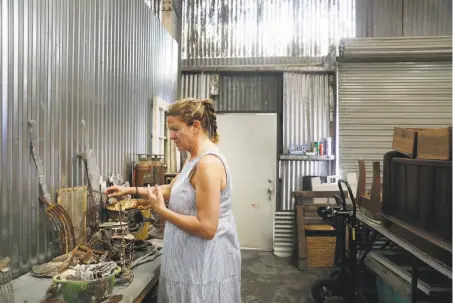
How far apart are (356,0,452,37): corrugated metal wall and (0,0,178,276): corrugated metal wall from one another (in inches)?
148

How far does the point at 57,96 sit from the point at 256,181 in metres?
3.82

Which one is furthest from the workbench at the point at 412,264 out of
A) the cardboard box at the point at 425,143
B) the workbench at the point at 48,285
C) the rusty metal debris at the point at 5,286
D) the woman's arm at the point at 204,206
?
the rusty metal debris at the point at 5,286

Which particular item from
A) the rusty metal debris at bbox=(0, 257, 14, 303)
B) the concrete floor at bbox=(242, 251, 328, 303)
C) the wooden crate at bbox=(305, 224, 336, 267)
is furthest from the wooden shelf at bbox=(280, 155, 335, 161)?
the rusty metal debris at bbox=(0, 257, 14, 303)

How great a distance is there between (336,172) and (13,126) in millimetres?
4571

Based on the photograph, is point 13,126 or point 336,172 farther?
point 336,172

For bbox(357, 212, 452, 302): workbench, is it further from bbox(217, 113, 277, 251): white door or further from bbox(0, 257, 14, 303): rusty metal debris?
bbox(217, 113, 277, 251): white door

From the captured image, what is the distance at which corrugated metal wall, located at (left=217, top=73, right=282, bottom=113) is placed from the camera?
552cm

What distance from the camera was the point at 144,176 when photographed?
10.4ft

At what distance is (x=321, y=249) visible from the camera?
4.70m

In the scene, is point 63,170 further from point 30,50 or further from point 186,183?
point 186,183

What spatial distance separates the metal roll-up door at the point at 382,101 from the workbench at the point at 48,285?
4.05m

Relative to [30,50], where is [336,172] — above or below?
below

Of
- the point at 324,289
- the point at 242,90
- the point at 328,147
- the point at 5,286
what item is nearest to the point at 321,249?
the point at 324,289

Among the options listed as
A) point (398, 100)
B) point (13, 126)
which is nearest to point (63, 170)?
point (13, 126)
